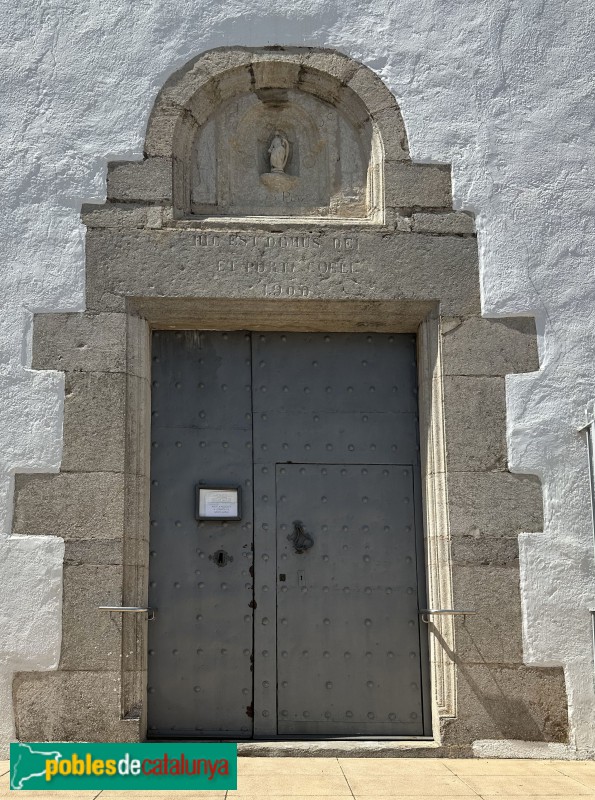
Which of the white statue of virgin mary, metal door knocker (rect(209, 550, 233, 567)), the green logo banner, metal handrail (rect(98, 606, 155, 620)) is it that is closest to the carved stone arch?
the white statue of virgin mary

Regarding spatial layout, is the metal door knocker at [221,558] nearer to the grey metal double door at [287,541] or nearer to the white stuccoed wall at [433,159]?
the grey metal double door at [287,541]

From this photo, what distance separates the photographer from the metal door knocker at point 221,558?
5500 millimetres

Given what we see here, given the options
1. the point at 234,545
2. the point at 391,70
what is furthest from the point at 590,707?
the point at 391,70

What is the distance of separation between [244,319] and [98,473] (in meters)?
1.11

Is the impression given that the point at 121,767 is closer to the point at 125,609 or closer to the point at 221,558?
the point at 125,609

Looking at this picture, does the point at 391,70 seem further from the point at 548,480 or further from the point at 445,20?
the point at 548,480

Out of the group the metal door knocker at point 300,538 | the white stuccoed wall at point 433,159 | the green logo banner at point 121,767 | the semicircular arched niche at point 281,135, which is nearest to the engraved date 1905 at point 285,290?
the semicircular arched niche at point 281,135

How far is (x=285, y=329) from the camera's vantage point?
582cm

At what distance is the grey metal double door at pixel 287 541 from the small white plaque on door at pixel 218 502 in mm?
34

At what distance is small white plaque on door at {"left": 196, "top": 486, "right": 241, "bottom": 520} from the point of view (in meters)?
5.54

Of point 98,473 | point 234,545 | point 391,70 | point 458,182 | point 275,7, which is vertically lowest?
point 234,545

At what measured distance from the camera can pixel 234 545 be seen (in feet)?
18.1

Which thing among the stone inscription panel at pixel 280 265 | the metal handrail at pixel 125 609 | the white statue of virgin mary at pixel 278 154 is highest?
the white statue of virgin mary at pixel 278 154

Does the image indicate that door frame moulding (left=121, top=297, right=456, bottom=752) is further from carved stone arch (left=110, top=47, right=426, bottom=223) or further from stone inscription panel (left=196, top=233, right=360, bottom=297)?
Result: carved stone arch (left=110, top=47, right=426, bottom=223)
